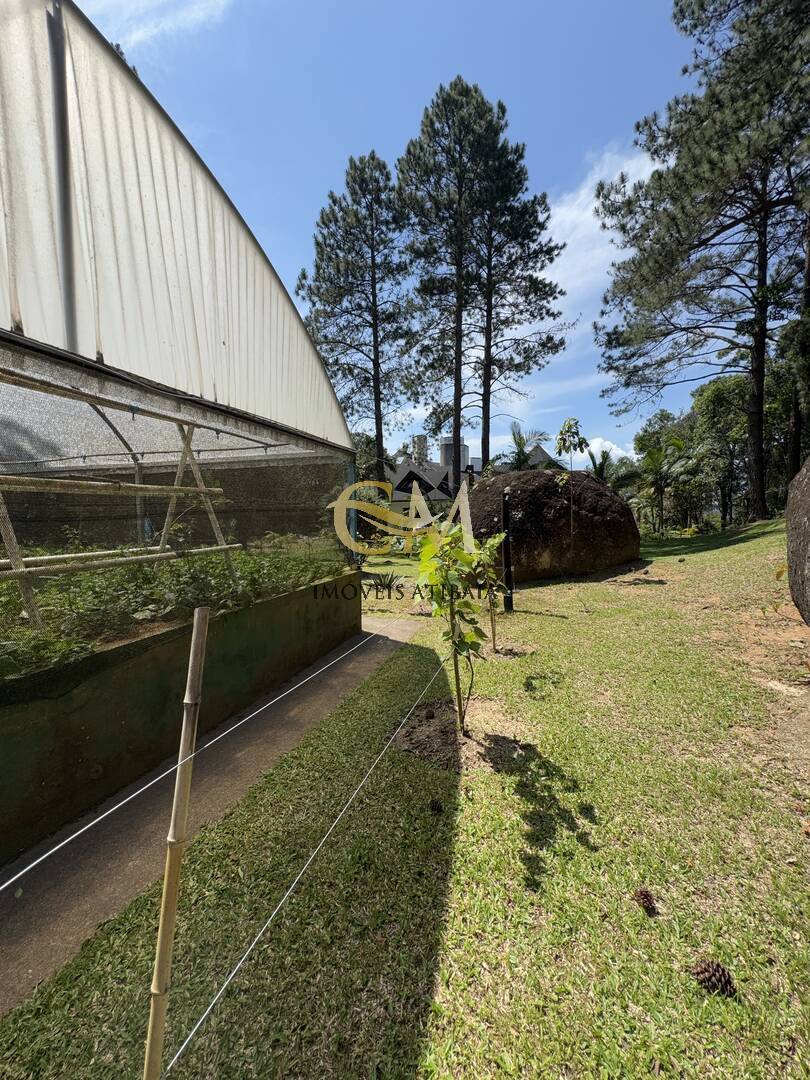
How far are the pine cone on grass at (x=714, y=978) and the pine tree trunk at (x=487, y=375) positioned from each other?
12.6 meters

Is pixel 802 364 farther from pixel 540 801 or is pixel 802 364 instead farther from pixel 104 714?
pixel 104 714

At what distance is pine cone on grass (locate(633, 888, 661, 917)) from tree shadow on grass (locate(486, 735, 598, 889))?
25 centimetres

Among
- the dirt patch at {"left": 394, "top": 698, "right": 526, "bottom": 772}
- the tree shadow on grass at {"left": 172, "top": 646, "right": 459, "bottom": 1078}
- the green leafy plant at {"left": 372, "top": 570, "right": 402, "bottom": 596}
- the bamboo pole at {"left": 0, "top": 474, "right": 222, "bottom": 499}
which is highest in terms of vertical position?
the bamboo pole at {"left": 0, "top": 474, "right": 222, "bottom": 499}

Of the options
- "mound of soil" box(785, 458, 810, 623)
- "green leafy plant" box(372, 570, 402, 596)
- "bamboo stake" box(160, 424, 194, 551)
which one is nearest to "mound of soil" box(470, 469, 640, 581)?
"green leafy plant" box(372, 570, 402, 596)

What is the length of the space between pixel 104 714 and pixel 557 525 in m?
7.24

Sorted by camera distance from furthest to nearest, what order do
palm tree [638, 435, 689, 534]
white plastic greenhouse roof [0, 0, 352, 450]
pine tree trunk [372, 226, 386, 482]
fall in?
palm tree [638, 435, 689, 534] → pine tree trunk [372, 226, 386, 482] → white plastic greenhouse roof [0, 0, 352, 450]

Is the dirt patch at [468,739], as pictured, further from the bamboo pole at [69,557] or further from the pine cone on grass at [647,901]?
the bamboo pole at [69,557]

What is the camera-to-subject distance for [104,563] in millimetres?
2535

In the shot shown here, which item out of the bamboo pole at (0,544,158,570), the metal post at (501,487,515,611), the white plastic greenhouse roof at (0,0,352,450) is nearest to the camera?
the white plastic greenhouse roof at (0,0,352,450)

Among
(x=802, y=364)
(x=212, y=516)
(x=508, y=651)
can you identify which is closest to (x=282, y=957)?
(x=212, y=516)

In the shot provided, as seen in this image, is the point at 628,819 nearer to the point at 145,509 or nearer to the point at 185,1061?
the point at 185,1061

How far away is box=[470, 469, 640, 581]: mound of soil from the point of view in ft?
25.6

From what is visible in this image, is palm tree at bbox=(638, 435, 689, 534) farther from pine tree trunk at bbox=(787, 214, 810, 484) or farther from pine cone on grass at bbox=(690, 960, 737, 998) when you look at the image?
pine cone on grass at bbox=(690, 960, 737, 998)

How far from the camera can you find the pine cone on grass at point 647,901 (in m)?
1.60
